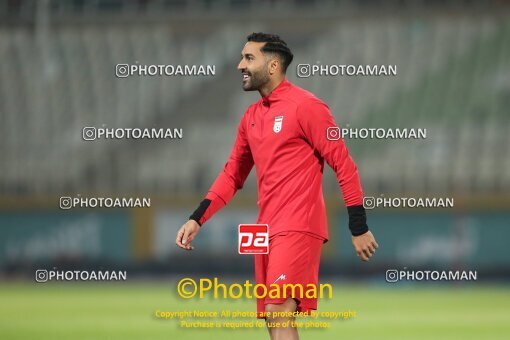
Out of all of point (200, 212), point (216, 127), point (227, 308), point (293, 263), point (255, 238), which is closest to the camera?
point (293, 263)

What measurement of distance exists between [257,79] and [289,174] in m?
0.58

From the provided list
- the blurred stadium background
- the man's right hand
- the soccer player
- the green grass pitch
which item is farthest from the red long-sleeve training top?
the blurred stadium background

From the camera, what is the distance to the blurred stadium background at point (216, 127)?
27359 millimetres

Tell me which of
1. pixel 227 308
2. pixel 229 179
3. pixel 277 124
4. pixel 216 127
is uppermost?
pixel 216 127

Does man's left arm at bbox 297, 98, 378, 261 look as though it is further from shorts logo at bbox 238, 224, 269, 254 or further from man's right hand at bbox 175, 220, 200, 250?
man's right hand at bbox 175, 220, 200, 250

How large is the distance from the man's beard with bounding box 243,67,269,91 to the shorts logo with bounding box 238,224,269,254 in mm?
780

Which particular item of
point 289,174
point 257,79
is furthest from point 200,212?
point 257,79

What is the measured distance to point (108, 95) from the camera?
30250 mm

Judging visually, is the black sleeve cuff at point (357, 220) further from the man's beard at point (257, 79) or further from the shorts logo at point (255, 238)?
the man's beard at point (257, 79)

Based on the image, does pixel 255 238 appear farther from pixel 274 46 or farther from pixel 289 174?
pixel 274 46

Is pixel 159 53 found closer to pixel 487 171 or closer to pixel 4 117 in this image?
pixel 4 117

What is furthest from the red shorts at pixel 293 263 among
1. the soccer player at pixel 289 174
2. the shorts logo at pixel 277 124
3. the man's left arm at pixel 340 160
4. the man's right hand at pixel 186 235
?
the shorts logo at pixel 277 124

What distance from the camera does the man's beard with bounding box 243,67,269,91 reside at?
244 inches

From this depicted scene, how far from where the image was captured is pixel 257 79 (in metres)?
6.20
